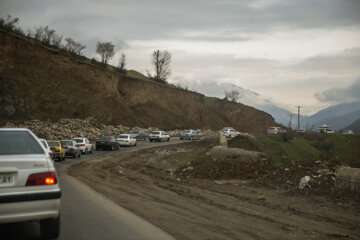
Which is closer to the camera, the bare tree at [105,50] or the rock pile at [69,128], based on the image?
the rock pile at [69,128]

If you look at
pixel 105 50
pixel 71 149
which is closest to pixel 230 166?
pixel 71 149

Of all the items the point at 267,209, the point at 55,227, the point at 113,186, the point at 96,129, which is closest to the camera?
the point at 55,227

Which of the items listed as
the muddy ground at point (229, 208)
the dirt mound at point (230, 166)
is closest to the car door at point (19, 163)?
the muddy ground at point (229, 208)

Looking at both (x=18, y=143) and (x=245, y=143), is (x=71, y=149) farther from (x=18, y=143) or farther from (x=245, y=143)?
(x=18, y=143)

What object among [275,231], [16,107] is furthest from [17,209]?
[16,107]

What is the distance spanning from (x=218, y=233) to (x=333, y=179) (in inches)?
334

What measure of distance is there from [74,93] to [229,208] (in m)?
59.0

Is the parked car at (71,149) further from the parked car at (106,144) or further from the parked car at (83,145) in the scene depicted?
the parked car at (106,144)

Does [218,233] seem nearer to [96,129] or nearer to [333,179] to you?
[333,179]

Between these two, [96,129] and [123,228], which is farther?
[96,129]

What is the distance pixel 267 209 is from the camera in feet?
40.3

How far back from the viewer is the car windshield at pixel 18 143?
303 inches

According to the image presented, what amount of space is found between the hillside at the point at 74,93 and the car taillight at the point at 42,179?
50.7 meters

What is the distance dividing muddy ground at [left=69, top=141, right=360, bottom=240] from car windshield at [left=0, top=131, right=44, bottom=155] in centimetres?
288
